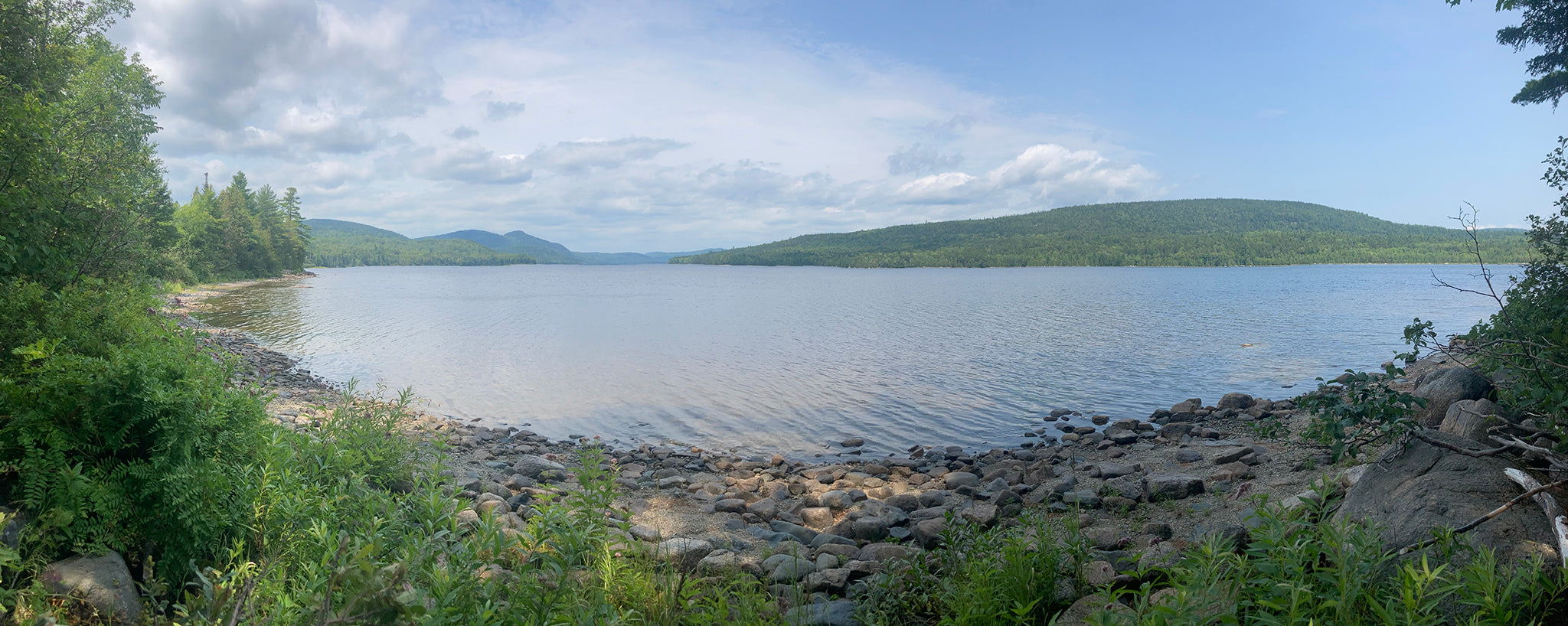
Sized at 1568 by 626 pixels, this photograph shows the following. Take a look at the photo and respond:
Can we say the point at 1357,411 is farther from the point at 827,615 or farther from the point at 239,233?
the point at 239,233

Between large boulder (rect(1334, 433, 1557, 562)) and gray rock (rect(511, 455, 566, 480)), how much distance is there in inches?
464

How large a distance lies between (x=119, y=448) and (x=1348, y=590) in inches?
337

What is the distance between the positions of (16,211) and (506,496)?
21.6 feet

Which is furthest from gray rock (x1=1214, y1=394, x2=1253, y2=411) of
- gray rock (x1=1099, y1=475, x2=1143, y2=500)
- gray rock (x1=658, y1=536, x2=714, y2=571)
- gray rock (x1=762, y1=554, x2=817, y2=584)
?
gray rock (x1=658, y1=536, x2=714, y2=571)

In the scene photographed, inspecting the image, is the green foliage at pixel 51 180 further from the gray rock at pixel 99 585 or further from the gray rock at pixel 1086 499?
the gray rock at pixel 1086 499

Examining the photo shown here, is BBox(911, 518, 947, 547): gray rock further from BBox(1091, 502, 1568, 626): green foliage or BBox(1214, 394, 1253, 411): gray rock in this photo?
BBox(1214, 394, 1253, 411): gray rock

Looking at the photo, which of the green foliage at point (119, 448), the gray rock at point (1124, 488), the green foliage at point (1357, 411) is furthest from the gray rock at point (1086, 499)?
the green foliage at point (119, 448)

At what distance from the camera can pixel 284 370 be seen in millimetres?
23578

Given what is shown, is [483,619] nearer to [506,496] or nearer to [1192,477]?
[506,496]

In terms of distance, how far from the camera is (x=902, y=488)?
12625 mm

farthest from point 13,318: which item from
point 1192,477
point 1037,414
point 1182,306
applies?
point 1182,306

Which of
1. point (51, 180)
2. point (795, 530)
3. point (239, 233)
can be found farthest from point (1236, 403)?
point (239, 233)

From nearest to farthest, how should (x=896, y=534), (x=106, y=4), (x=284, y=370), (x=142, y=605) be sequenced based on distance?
1. (x=142, y=605)
2. (x=896, y=534)
3. (x=284, y=370)
4. (x=106, y=4)

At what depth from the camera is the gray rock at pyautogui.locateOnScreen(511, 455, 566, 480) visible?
12930mm
